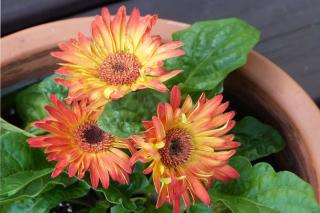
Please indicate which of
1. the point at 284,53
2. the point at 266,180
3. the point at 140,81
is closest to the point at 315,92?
the point at 284,53

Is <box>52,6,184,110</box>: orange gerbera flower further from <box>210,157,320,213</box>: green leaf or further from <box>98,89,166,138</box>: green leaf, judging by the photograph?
<box>210,157,320,213</box>: green leaf

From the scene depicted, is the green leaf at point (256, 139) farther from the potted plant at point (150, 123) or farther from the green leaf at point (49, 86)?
the green leaf at point (49, 86)

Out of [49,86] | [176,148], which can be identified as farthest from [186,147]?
[49,86]

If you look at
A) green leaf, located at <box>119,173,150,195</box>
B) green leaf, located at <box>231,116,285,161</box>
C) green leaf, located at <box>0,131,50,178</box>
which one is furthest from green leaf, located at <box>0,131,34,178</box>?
green leaf, located at <box>231,116,285,161</box>

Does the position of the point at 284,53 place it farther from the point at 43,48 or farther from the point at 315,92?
the point at 43,48

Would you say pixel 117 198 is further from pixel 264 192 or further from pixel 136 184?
pixel 264 192
